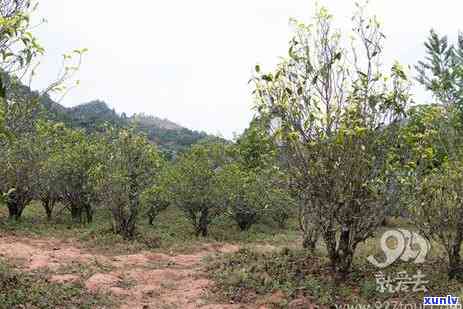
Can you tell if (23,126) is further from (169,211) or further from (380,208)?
(169,211)

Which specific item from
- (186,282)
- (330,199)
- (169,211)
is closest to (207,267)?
(186,282)

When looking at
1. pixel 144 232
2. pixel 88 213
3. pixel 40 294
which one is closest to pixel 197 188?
pixel 144 232

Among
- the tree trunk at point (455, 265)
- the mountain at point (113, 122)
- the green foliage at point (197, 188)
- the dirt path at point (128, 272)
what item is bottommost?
the dirt path at point (128, 272)

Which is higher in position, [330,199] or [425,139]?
[425,139]

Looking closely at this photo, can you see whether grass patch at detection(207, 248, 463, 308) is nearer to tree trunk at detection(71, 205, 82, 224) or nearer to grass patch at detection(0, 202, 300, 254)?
grass patch at detection(0, 202, 300, 254)

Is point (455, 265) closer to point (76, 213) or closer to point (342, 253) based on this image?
point (342, 253)

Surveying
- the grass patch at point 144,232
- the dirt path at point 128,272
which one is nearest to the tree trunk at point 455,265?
the dirt path at point 128,272

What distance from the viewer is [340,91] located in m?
8.62

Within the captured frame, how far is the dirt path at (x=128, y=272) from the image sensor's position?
906 centimetres

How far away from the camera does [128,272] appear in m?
11.2

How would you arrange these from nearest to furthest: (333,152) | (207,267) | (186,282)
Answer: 1. (333,152)
2. (186,282)
3. (207,267)

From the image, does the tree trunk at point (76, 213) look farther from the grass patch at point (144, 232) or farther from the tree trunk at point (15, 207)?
the tree trunk at point (15, 207)

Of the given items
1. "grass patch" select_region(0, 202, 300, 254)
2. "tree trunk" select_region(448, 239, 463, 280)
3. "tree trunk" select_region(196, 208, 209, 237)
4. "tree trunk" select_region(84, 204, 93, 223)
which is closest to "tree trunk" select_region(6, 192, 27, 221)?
"grass patch" select_region(0, 202, 300, 254)

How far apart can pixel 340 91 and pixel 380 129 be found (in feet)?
3.52
